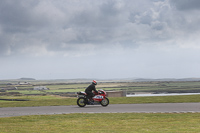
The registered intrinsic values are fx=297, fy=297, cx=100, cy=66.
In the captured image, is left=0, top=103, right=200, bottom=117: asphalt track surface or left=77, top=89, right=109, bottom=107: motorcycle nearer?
left=0, top=103, right=200, bottom=117: asphalt track surface

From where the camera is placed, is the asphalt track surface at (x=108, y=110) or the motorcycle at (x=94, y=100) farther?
the motorcycle at (x=94, y=100)

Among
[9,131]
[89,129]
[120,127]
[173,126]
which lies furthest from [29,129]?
[173,126]

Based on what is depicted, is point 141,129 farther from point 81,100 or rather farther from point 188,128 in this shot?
point 81,100

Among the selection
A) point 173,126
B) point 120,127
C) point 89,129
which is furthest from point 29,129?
point 173,126

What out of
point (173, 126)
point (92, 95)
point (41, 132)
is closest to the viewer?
point (41, 132)

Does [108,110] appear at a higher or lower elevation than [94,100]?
lower

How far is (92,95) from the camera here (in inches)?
977

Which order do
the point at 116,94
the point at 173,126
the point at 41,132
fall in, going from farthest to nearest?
the point at 116,94
the point at 173,126
the point at 41,132

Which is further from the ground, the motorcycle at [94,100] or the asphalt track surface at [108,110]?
the motorcycle at [94,100]

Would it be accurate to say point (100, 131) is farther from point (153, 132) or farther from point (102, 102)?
point (102, 102)

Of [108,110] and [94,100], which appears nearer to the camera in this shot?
[108,110]

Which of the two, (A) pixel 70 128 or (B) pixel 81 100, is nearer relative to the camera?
(A) pixel 70 128

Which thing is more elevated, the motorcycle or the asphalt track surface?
the motorcycle

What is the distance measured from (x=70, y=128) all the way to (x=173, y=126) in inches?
184
